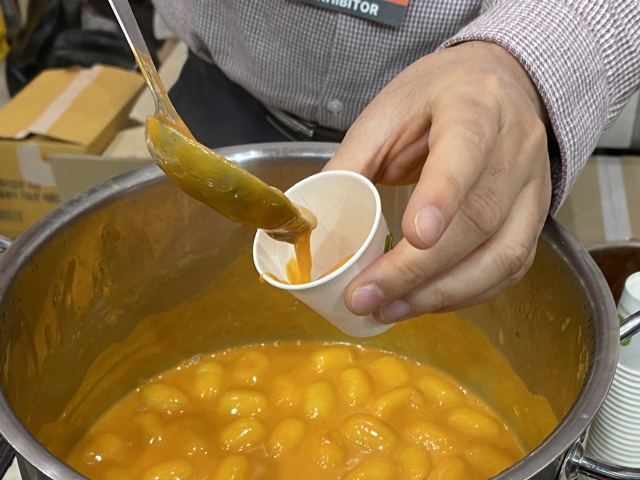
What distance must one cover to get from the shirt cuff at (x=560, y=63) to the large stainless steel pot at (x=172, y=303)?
0.32 ft

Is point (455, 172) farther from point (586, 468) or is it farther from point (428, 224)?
point (586, 468)

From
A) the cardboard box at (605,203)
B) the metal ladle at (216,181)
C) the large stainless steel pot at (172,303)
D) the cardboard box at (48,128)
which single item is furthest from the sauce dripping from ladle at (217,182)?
the cardboard box at (48,128)

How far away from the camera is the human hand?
1.85ft

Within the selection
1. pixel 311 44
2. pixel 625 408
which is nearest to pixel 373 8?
pixel 311 44

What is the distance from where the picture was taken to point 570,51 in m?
0.73

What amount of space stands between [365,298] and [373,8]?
0.52 meters

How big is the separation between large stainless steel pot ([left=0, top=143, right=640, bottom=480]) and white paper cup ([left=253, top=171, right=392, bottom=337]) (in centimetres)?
18

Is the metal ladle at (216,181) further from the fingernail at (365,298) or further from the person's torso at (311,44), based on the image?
the person's torso at (311,44)

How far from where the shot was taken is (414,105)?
0.68 m

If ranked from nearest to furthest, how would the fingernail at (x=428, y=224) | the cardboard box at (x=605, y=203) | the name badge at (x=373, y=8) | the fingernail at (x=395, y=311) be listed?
the fingernail at (x=428, y=224) → the fingernail at (x=395, y=311) → the name badge at (x=373, y=8) → the cardboard box at (x=605, y=203)

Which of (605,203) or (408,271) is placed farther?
(605,203)

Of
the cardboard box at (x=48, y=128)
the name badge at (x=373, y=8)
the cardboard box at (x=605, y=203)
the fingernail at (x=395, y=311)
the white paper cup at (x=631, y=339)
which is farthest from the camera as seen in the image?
the cardboard box at (x=48, y=128)

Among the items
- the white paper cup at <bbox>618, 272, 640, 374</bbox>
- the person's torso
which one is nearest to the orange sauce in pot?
the white paper cup at <bbox>618, 272, 640, 374</bbox>

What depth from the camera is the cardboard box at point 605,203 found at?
123 centimetres
